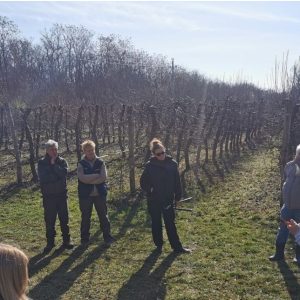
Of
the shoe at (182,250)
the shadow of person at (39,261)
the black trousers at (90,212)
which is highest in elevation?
A: the black trousers at (90,212)

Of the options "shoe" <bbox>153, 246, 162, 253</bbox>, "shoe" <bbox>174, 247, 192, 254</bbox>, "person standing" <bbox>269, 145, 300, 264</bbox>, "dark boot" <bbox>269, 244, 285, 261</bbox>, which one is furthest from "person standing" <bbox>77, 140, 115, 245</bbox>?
"person standing" <bbox>269, 145, 300, 264</bbox>

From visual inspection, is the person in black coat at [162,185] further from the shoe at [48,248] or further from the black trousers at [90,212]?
the shoe at [48,248]

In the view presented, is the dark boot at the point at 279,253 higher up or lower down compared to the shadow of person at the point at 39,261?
higher up

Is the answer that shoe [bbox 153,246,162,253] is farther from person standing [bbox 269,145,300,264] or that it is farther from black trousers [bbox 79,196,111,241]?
person standing [bbox 269,145,300,264]

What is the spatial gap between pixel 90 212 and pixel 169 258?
152cm

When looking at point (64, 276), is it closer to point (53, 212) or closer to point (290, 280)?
point (53, 212)

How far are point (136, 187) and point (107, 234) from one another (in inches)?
159

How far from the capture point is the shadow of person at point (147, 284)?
538cm

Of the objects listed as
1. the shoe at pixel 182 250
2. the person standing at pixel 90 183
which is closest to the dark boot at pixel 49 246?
the person standing at pixel 90 183

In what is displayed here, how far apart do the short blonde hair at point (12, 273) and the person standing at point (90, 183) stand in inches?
188

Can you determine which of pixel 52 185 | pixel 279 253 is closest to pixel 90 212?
pixel 52 185

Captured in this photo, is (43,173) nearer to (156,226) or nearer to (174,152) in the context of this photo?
(156,226)

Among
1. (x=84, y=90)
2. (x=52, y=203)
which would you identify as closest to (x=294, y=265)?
(x=52, y=203)

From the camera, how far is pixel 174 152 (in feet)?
56.1
